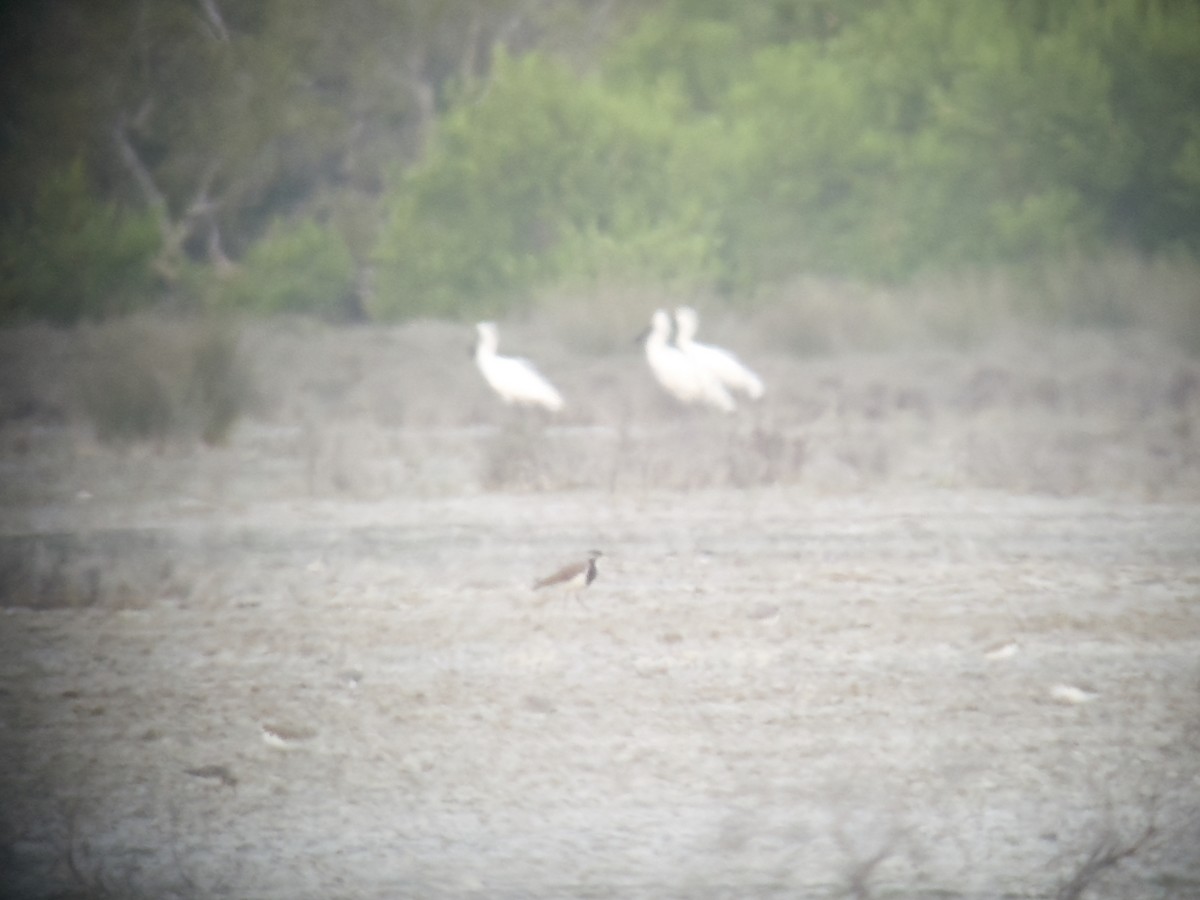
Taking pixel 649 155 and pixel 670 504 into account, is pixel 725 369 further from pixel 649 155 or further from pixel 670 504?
pixel 649 155

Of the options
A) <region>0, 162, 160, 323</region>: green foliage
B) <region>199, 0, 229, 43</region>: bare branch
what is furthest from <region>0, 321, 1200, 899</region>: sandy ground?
<region>199, 0, 229, 43</region>: bare branch

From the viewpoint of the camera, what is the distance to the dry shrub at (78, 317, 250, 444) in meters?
10.4

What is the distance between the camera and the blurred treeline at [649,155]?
20078 millimetres

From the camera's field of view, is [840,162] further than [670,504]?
Yes

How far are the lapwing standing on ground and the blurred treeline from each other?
12.4 meters

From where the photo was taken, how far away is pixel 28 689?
190 inches

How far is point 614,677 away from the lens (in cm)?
484

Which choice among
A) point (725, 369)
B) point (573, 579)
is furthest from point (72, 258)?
point (573, 579)

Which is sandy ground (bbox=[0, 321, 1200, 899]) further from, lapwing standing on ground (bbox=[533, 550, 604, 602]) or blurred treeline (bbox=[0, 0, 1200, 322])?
blurred treeline (bbox=[0, 0, 1200, 322])

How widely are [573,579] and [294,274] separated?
22345mm

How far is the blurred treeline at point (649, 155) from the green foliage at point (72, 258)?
1.6 inches

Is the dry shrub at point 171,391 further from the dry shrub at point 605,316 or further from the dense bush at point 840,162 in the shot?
the dense bush at point 840,162

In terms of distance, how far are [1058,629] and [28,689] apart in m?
3.32

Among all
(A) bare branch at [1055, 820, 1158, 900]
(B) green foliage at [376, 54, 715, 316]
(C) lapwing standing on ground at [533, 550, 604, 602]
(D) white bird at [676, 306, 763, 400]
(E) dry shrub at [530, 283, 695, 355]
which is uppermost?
(B) green foliage at [376, 54, 715, 316]
